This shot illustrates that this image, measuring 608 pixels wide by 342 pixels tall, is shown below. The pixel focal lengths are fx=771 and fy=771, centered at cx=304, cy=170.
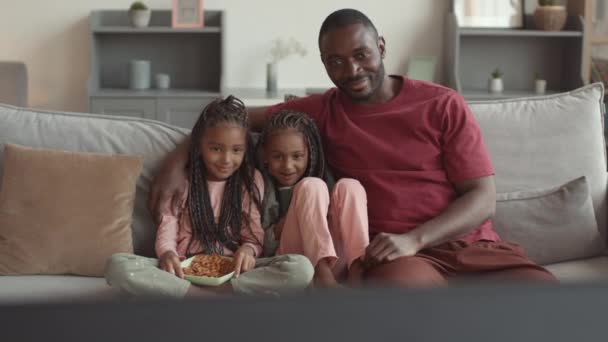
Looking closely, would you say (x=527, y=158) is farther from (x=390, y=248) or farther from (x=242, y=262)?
(x=242, y=262)

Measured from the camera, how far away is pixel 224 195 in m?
2.10

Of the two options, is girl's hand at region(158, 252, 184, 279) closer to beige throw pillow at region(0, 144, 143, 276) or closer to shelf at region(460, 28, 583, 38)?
beige throw pillow at region(0, 144, 143, 276)

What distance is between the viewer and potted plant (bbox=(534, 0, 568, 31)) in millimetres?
4438

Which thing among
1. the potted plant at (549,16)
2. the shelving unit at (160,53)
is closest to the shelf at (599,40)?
the potted plant at (549,16)

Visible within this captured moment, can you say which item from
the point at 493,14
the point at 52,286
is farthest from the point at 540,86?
the point at 52,286

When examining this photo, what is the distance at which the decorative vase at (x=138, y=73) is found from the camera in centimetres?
445

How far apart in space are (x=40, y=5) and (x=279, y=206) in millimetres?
3085

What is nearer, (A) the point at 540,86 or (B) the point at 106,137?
(B) the point at 106,137

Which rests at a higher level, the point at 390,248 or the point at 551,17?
the point at 551,17

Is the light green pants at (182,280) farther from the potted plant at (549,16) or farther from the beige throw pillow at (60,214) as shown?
the potted plant at (549,16)

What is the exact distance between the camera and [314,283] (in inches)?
74.9

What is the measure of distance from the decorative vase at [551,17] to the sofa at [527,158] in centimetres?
226

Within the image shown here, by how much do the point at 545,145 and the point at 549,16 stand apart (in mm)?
2432

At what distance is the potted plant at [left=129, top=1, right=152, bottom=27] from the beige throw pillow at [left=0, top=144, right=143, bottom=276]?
2.45m
